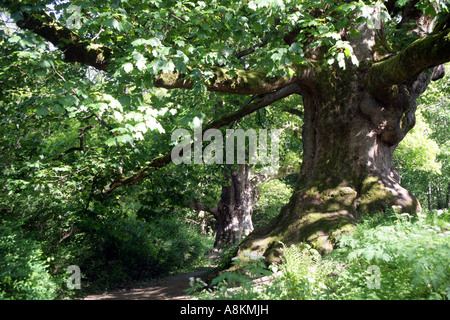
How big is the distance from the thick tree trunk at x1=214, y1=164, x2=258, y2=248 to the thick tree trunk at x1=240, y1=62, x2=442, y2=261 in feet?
25.8

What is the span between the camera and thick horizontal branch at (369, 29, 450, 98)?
4980mm

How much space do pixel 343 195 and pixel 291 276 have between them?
3372mm

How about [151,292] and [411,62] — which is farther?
[151,292]

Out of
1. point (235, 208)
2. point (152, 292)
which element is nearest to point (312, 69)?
point (152, 292)

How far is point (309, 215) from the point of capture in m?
6.77

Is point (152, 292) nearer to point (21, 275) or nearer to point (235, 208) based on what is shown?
point (21, 275)

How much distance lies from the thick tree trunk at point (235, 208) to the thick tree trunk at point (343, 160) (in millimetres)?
7853

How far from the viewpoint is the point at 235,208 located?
51.9 ft

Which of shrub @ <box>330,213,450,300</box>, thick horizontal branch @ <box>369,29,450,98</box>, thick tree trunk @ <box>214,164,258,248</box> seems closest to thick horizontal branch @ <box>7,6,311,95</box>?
thick horizontal branch @ <box>369,29,450,98</box>

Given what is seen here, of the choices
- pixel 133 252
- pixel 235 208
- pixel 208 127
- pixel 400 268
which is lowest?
pixel 133 252

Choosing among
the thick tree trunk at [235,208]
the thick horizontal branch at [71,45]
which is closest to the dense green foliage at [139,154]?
the thick horizontal branch at [71,45]

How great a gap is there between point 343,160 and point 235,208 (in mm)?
8972

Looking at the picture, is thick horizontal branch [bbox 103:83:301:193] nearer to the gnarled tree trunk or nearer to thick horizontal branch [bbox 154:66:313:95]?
the gnarled tree trunk

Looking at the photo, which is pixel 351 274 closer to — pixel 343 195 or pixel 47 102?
pixel 343 195
